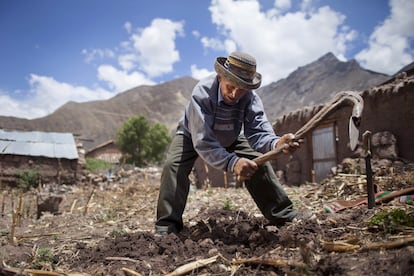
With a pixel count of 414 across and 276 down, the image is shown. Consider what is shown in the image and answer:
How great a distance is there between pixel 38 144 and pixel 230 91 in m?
14.1

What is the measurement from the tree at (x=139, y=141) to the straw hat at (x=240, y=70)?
2743 cm

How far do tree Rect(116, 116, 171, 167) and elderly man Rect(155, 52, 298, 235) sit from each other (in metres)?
26.9

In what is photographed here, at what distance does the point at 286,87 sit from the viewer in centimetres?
3831

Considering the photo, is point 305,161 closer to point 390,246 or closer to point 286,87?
point 390,246

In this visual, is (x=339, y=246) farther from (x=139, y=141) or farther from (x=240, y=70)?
(x=139, y=141)

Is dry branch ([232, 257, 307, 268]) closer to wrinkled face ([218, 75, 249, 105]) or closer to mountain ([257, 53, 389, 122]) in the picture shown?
wrinkled face ([218, 75, 249, 105])

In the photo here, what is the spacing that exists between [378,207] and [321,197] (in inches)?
63.6

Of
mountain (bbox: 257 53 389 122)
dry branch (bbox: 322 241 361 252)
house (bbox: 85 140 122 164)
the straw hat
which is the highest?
mountain (bbox: 257 53 389 122)

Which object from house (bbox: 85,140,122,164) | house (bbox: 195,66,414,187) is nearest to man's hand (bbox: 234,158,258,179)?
house (bbox: 195,66,414,187)

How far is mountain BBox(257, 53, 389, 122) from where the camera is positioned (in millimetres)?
28433

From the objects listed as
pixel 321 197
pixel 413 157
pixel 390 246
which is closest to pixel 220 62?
pixel 390 246

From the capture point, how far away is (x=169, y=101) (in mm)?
70875

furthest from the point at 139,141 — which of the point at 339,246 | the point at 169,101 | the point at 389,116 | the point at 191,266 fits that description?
the point at 169,101

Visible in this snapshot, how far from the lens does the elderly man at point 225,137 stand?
251 cm
